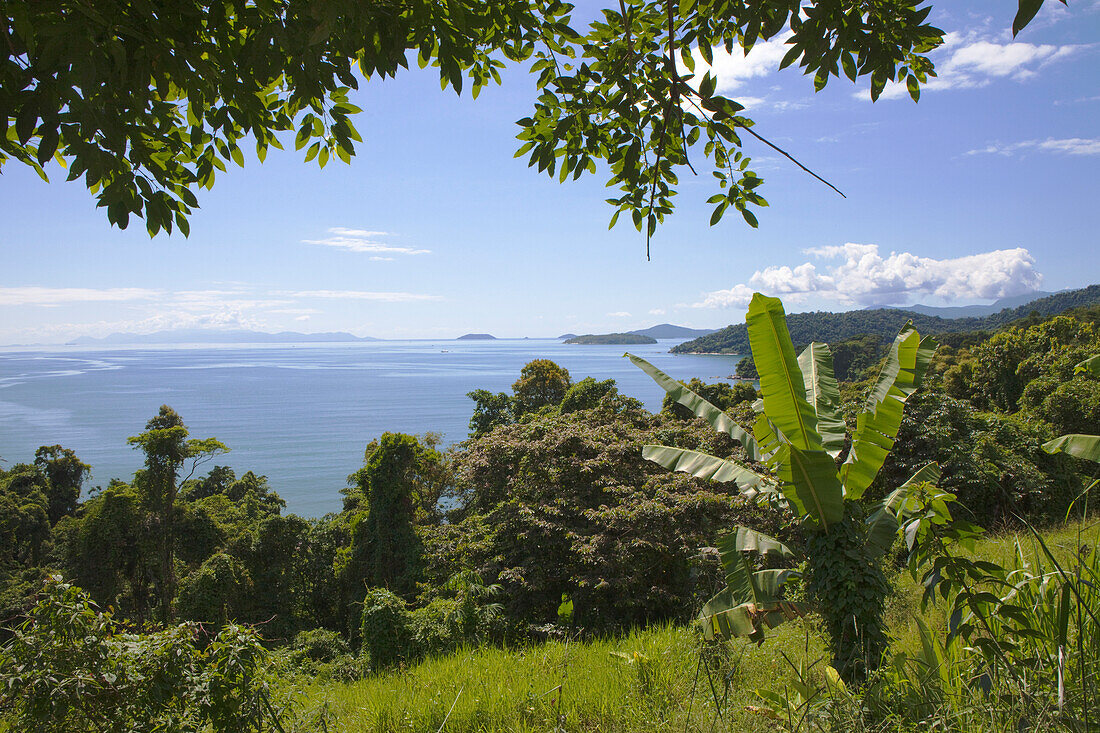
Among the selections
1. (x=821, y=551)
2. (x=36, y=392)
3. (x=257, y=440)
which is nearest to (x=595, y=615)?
(x=821, y=551)

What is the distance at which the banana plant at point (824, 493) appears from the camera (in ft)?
10.6

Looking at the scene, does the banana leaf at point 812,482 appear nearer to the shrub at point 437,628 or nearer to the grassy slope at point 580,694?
the grassy slope at point 580,694

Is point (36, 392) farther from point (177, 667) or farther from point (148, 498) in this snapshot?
point (177, 667)

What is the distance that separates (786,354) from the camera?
10.8 ft

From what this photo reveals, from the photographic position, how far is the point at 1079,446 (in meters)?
2.53

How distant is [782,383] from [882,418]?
0.88m

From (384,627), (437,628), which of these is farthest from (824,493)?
(384,627)

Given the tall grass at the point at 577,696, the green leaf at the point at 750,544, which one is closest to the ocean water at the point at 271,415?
Result: the tall grass at the point at 577,696

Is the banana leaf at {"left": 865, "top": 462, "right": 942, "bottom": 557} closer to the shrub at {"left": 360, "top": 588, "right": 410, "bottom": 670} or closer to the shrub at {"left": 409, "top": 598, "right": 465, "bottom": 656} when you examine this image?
the shrub at {"left": 409, "top": 598, "right": 465, "bottom": 656}

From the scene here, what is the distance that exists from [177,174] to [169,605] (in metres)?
21.8

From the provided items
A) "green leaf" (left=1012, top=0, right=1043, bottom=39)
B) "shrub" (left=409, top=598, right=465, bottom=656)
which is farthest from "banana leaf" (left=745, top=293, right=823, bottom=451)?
"shrub" (left=409, top=598, right=465, bottom=656)

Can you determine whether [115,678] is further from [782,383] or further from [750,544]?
[782,383]

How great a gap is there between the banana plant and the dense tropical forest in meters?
0.02

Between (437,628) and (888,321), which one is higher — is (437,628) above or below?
below
